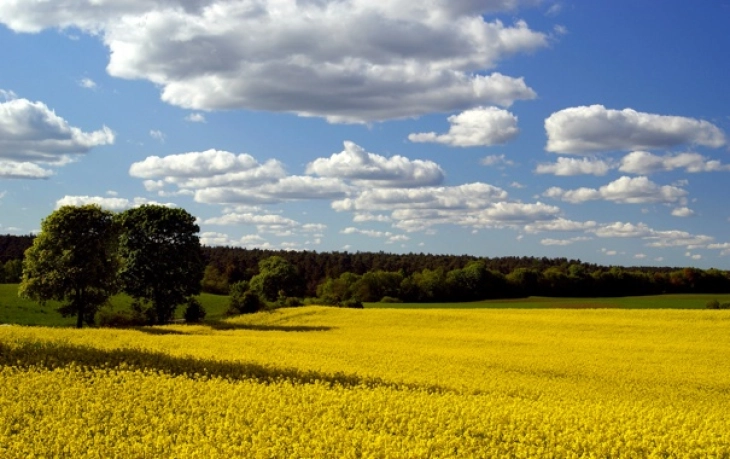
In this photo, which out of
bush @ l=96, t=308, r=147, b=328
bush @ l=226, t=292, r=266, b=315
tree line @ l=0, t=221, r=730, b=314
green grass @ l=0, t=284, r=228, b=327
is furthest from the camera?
tree line @ l=0, t=221, r=730, b=314

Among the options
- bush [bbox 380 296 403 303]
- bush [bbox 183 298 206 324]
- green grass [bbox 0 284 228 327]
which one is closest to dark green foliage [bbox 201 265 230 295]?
bush [bbox 380 296 403 303]

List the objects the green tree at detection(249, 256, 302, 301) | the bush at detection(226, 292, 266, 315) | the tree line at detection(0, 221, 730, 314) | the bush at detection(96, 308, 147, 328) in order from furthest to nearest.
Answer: the tree line at detection(0, 221, 730, 314) → the green tree at detection(249, 256, 302, 301) → the bush at detection(226, 292, 266, 315) → the bush at detection(96, 308, 147, 328)

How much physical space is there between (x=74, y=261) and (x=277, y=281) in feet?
178

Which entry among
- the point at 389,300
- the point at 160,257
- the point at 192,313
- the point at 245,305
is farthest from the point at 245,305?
the point at 389,300

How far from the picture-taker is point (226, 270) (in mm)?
129500

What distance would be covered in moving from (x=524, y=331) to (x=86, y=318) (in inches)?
1303

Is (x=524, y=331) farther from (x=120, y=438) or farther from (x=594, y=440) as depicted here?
(x=120, y=438)

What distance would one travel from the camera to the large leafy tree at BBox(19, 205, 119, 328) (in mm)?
49750

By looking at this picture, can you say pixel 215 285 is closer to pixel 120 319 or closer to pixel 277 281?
pixel 277 281

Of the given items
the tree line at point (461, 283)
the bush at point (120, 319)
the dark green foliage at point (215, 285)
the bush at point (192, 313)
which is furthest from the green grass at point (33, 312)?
the dark green foliage at point (215, 285)

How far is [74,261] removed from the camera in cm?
5009

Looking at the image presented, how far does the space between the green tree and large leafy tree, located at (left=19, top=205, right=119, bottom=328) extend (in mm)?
49583

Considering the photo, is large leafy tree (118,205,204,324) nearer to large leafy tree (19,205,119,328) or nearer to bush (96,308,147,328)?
bush (96,308,147,328)

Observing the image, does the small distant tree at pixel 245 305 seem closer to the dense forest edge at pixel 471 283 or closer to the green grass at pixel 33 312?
the green grass at pixel 33 312
